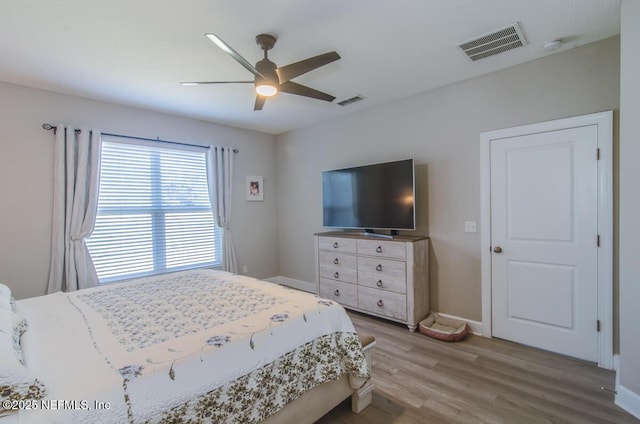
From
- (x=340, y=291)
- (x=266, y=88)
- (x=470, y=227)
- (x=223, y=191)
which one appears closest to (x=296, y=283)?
(x=340, y=291)

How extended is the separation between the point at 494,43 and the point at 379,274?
95.0 inches

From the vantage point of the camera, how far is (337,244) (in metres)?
3.81

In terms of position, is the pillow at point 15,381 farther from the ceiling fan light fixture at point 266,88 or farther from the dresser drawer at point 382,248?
the dresser drawer at point 382,248

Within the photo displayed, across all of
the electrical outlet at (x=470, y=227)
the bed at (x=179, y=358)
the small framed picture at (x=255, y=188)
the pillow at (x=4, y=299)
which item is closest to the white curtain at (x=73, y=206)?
the bed at (x=179, y=358)

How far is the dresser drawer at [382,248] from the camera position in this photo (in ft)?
10.5

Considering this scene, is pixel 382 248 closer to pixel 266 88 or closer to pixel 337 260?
pixel 337 260

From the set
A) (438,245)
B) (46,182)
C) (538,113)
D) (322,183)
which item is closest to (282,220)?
(322,183)

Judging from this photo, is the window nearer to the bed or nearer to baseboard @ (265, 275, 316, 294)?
baseboard @ (265, 275, 316, 294)

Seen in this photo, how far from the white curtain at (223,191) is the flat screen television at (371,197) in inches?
58.0

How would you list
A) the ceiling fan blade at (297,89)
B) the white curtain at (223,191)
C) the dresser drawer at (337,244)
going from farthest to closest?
the white curtain at (223,191) → the dresser drawer at (337,244) → the ceiling fan blade at (297,89)

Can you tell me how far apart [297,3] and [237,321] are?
78.1 inches

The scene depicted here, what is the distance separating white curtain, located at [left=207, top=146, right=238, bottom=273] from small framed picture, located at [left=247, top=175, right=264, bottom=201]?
0.36 meters

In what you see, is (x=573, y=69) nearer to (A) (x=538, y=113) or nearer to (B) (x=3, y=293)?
(A) (x=538, y=113)

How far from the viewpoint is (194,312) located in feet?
5.97
